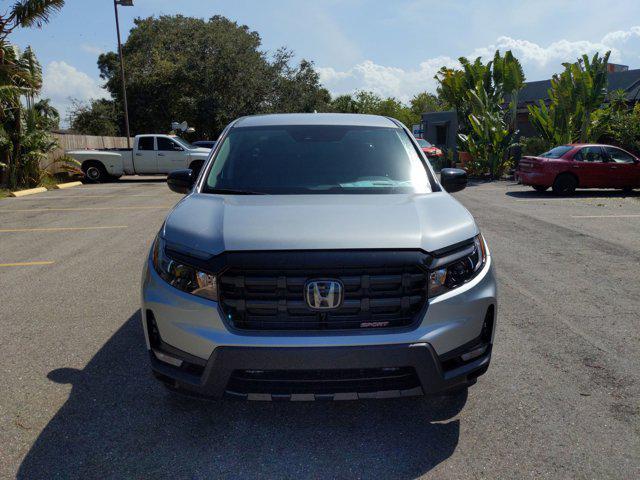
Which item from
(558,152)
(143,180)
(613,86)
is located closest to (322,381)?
(558,152)

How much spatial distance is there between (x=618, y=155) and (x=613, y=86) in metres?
27.4

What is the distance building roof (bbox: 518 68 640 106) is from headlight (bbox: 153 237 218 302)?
35.5 metres

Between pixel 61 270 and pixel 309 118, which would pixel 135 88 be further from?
pixel 309 118

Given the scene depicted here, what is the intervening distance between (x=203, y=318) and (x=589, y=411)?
228cm

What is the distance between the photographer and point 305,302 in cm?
275

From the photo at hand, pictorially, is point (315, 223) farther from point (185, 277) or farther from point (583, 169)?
point (583, 169)

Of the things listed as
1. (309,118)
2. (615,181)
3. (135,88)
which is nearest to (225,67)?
(135,88)

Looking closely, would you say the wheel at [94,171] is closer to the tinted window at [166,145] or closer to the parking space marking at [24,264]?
the tinted window at [166,145]

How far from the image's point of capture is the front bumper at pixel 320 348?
2.68 m

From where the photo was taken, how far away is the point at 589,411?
3348mm

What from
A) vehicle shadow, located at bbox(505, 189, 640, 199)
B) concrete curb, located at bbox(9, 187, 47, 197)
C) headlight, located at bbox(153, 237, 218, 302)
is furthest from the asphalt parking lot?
concrete curb, located at bbox(9, 187, 47, 197)

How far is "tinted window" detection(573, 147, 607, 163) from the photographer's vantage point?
16.7 m

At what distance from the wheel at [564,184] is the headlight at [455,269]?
14.7 m

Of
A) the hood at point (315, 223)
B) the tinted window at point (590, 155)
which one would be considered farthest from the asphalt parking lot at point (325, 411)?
the tinted window at point (590, 155)
